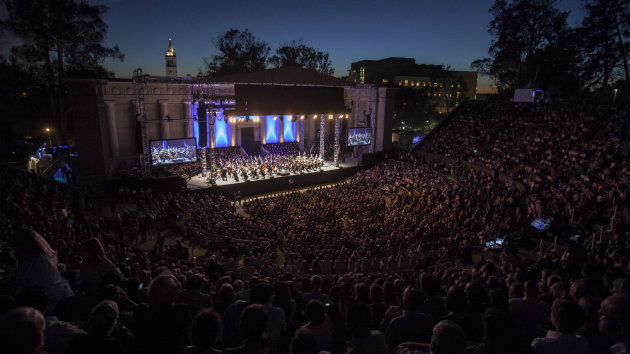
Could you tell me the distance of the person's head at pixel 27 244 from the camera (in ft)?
11.7

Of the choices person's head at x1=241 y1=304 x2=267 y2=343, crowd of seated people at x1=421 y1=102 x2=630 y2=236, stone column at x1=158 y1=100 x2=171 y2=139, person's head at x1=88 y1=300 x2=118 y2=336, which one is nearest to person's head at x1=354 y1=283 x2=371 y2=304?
person's head at x1=241 y1=304 x2=267 y2=343

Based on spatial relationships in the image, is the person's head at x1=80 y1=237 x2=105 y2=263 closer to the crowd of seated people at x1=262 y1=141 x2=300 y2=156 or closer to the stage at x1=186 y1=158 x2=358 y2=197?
the stage at x1=186 y1=158 x2=358 y2=197

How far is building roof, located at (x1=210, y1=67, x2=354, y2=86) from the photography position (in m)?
30.2

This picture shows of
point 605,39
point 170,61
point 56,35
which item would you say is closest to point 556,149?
point 605,39

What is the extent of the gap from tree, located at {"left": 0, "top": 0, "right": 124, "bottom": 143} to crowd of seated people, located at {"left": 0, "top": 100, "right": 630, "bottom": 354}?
1591 cm

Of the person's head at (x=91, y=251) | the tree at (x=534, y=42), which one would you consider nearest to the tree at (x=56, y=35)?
the person's head at (x=91, y=251)

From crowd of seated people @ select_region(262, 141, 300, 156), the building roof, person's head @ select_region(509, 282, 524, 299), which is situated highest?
the building roof

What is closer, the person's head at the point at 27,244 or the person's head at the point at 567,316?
the person's head at the point at 567,316

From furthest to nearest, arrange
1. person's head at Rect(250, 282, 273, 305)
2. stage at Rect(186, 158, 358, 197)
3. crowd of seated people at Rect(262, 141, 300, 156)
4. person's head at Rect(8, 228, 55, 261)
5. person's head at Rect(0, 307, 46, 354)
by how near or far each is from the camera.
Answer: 1. crowd of seated people at Rect(262, 141, 300, 156)
2. stage at Rect(186, 158, 358, 197)
3. person's head at Rect(250, 282, 273, 305)
4. person's head at Rect(8, 228, 55, 261)
5. person's head at Rect(0, 307, 46, 354)

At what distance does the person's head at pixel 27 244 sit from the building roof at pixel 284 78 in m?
26.4

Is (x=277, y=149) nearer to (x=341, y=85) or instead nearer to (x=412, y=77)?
(x=341, y=85)

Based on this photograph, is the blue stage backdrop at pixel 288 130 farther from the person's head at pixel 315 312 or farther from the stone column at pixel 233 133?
the person's head at pixel 315 312

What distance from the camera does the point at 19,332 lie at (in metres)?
2.20

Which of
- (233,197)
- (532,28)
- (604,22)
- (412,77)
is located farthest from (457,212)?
(412,77)
